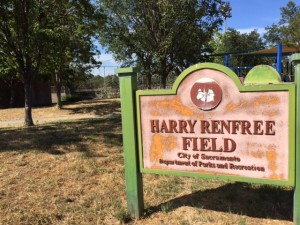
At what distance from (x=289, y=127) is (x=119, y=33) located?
16.3 m

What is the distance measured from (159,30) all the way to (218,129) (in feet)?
48.4

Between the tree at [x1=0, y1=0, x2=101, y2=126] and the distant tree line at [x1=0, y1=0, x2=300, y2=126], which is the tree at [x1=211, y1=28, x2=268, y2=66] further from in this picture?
the tree at [x1=0, y1=0, x2=101, y2=126]

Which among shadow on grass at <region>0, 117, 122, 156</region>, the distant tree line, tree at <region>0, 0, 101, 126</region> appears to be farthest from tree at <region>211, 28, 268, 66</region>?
shadow on grass at <region>0, 117, 122, 156</region>

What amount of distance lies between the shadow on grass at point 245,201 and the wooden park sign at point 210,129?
2.14 ft

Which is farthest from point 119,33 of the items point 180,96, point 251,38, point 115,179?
point 251,38

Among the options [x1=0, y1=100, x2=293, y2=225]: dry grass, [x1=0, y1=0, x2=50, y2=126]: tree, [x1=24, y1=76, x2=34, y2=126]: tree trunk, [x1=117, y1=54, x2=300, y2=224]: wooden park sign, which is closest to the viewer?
[x1=117, y1=54, x2=300, y2=224]: wooden park sign

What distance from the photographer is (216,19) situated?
60.3ft

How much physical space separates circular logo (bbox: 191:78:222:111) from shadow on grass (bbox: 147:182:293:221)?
4.23ft

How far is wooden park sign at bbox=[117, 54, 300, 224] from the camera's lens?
3205 mm

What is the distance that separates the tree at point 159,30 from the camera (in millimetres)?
16906

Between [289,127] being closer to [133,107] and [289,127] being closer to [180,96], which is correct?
[180,96]

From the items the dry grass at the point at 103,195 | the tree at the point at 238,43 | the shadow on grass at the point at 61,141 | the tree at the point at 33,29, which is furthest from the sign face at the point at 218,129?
the tree at the point at 238,43

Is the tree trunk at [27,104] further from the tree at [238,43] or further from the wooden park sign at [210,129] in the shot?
the tree at [238,43]

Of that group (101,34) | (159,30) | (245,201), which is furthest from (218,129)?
(101,34)
